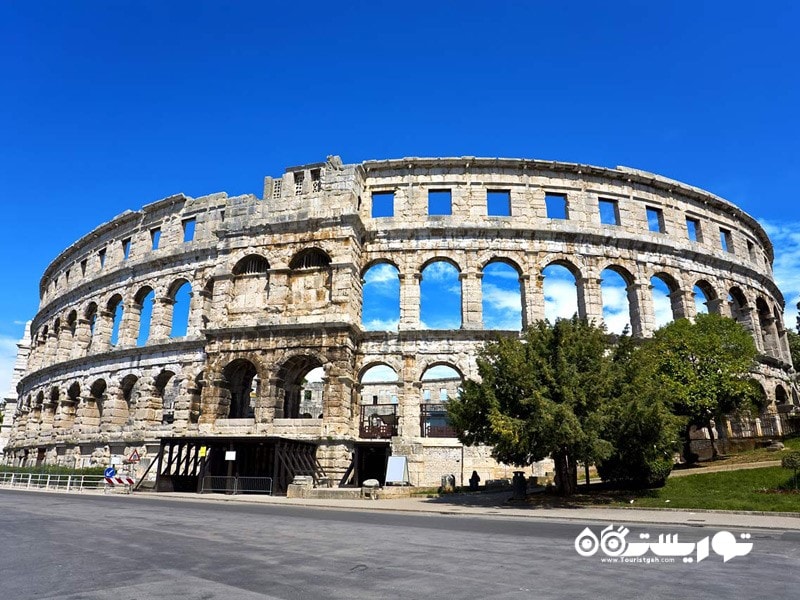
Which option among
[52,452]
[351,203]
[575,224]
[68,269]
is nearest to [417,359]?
[351,203]

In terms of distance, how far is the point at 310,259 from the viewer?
2559 cm

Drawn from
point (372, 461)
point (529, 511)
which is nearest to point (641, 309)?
point (372, 461)

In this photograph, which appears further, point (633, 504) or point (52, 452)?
point (52, 452)

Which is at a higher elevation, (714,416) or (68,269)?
(68,269)

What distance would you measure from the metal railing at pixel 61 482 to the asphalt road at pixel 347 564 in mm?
14566

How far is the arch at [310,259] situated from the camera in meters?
25.4

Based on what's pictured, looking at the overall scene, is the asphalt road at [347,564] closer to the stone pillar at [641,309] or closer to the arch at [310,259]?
the arch at [310,259]

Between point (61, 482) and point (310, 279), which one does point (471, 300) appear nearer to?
point (310, 279)

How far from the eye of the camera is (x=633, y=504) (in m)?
14.9

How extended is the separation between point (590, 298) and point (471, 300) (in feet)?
19.4

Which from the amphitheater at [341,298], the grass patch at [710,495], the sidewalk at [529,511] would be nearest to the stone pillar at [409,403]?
the amphitheater at [341,298]

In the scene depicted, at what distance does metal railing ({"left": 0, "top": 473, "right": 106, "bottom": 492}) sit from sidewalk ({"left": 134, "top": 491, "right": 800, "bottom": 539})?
6.80 metres

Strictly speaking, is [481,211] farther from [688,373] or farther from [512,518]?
[512,518]

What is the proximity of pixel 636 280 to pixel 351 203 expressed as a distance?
48.6ft
